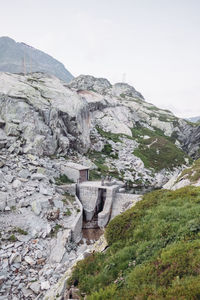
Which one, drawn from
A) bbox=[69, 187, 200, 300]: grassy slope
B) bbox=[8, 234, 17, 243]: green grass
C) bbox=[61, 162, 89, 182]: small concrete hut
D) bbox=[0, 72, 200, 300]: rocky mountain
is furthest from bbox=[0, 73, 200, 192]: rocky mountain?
bbox=[69, 187, 200, 300]: grassy slope

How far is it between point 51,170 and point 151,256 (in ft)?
83.0

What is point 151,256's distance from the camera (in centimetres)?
627

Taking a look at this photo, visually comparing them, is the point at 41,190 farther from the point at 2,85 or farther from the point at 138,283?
the point at 2,85

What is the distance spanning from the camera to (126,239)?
773 cm

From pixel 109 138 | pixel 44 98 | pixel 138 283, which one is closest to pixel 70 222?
pixel 138 283

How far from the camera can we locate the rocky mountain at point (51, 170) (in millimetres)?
15211

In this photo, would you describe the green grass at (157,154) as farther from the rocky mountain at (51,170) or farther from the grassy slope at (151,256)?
the grassy slope at (151,256)

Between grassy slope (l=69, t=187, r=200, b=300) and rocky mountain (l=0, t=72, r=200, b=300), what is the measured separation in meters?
0.39

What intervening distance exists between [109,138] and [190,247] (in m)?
54.1

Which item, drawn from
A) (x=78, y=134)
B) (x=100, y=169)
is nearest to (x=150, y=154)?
(x=100, y=169)

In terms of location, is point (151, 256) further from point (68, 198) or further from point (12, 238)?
point (68, 198)

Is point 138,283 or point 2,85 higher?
point 2,85

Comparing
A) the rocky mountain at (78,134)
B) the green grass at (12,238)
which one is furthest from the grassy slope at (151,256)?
the rocky mountain at (78,134)

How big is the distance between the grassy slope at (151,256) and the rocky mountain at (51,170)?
0.39m
